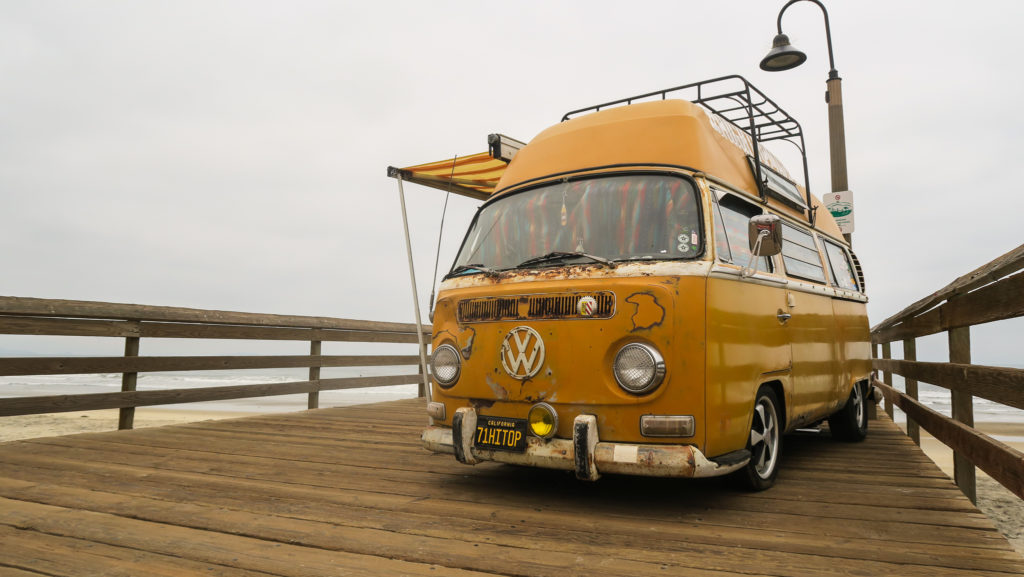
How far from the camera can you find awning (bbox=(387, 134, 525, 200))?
5.47 m

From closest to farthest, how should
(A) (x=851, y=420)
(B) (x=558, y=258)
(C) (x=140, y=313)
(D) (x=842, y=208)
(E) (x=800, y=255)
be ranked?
(B) (x=558, y=258)
(E) (x=800, y=255)
(A) (x=851, y=420)
(C) (x=140, y=313)
(D) (x=842, y=208)

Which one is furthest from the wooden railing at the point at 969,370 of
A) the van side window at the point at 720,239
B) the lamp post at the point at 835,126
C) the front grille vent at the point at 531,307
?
the lamp post at the point at 835,126

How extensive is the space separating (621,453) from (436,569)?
1179 millimetres

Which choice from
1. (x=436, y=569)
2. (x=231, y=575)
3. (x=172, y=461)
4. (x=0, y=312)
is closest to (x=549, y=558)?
(x=436, y=569)

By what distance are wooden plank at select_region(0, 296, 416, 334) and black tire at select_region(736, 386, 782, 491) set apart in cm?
571

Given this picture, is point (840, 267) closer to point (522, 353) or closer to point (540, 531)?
point (522, 353)

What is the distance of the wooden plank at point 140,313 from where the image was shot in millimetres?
5555

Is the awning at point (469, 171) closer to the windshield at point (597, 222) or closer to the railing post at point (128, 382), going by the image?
the windshield at point (597, 222)

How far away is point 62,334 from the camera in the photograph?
235 inches

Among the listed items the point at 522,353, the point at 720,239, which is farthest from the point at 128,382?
the point at 720,239

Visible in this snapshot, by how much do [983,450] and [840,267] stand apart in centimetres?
324

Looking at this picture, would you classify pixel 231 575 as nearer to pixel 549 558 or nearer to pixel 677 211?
pixel 549 558

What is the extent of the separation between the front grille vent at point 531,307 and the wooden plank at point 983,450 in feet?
6.17

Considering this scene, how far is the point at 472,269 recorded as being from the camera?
168 inches
